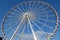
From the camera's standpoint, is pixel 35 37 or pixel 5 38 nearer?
pixel 35 37

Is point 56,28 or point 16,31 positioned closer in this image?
point 56,28

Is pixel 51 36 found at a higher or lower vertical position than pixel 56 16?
lower

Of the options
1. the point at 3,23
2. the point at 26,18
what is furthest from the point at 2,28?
the point at 26,18

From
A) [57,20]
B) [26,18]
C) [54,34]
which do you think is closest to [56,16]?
[57,20]

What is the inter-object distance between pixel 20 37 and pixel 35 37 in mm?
4614

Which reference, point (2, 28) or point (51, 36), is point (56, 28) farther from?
point (2, 28)

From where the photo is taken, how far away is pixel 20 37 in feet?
238

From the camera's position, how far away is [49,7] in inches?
2881

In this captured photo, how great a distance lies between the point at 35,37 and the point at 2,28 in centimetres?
1309

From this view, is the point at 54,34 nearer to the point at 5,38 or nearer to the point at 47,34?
the point at 47,34

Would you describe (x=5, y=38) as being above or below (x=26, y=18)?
below

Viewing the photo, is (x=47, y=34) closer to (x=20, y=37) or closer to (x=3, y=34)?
(x=20, y=37)

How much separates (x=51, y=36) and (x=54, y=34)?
3.56ft

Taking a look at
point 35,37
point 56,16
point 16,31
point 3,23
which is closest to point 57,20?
point 56,16
